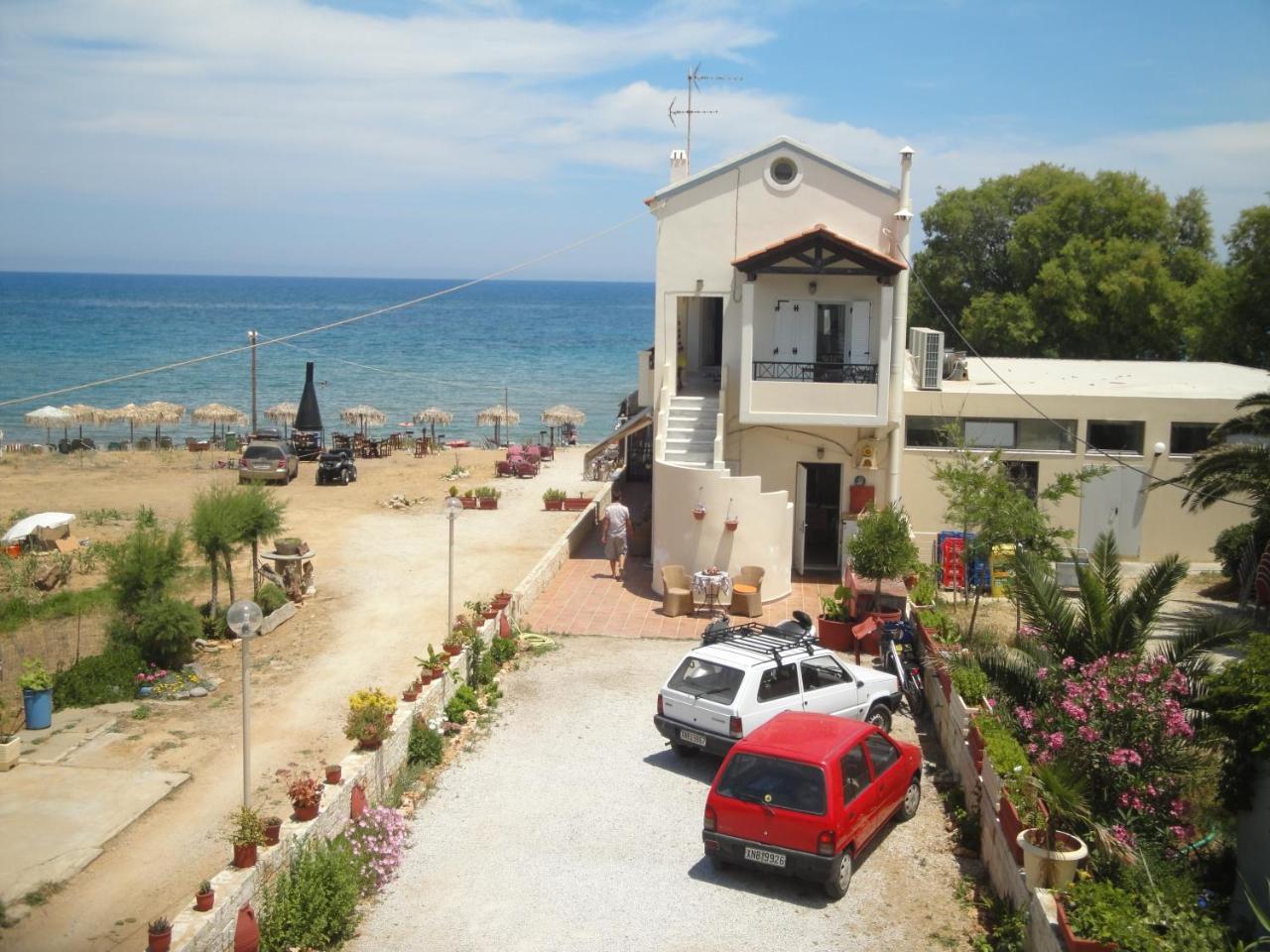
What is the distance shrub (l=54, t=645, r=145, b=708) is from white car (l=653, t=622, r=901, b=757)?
28.7 ft

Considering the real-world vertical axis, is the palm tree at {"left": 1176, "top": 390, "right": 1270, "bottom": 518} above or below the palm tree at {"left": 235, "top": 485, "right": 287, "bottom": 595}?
above

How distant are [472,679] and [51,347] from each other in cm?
11160

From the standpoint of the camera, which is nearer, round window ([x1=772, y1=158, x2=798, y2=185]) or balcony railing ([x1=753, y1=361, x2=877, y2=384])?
balcony railing ([x1=753, y1=361, x2=877, y2=384])

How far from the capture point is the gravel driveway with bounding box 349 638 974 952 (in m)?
9.67

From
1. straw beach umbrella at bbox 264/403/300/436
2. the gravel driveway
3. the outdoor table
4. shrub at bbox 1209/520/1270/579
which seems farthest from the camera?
straw beach umbrella at bbox 264/403/300/436

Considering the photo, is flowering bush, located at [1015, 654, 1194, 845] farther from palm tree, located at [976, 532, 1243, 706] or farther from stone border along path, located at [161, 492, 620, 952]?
stone border along path, located at [161, 492, 620, 952]

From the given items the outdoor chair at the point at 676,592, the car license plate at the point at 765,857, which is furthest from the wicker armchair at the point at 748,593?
the car license plate at the point at 765,857

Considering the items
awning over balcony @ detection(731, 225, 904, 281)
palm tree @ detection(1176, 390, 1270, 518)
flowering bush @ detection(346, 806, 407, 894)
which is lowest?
flowering bush @ detection(346, 806, 407, 894)

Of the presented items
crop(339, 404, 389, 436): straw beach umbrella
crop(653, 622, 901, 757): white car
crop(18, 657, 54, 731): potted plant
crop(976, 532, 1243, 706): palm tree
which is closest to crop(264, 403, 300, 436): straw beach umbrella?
crop(339, 404, 389, 436): straw beach umbrella

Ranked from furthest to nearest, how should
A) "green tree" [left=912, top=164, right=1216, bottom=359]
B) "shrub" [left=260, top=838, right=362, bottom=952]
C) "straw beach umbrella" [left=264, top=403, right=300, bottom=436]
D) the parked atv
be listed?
"straw beach umbrella" [left=264, top=403, right=300, bottom=436] < "green tree" [left=912, top=164, right=1216, bottom=359] < the parked atv < "shrub" [left=260, top=838, right=362, bottom=952]

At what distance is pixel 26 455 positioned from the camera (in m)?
43.2

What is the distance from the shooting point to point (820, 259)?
21.4m

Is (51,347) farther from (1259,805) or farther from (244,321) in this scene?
(1259,805)

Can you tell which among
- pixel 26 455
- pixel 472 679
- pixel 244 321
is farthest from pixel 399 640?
pixel 244 321
